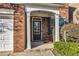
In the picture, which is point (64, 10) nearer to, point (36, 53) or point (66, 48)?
point (66, 48)

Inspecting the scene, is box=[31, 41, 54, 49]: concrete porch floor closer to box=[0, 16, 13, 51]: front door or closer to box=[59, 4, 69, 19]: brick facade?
box=[0, 16, 13, 51]: front door

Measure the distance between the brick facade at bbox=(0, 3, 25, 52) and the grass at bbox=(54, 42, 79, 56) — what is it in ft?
2.09

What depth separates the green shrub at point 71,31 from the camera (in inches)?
426

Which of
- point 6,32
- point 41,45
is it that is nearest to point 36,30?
point 41,45

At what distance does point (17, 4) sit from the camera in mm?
10844

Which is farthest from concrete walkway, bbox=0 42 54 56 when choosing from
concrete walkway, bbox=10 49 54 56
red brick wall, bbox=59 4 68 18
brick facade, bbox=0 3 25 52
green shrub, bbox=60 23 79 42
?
red brick wall, bbox=59 4 68 18

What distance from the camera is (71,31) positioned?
1087cm

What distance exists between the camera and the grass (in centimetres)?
1072

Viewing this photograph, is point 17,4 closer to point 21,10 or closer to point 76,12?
point 21,10

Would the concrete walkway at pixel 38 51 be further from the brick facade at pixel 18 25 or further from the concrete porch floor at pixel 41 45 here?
the brick facade at pixel 18 25


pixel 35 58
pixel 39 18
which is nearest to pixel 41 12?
pixel 39 18

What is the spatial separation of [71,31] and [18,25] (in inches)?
39.1

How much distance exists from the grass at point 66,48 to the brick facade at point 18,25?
64 cm

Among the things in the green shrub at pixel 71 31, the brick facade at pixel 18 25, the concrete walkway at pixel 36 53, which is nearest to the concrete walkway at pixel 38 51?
the concrete walkway at pixel 36 53
